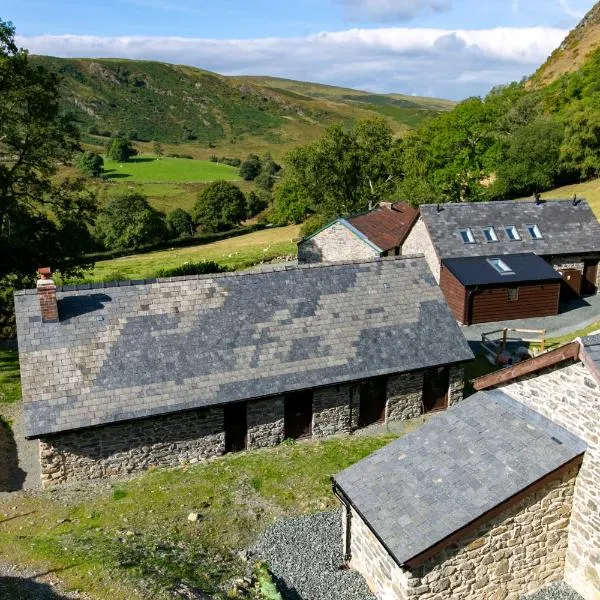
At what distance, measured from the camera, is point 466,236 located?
116 feet

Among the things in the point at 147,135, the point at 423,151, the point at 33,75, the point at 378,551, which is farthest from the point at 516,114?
the point at 147,135

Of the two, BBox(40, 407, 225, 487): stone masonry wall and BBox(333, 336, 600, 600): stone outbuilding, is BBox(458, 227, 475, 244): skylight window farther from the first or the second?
BBox(333, 336, 600, 600): stone outbuilding

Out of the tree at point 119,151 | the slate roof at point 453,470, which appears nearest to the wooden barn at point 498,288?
the slate roof at point 453,470

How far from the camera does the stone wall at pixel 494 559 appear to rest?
38.9 feet

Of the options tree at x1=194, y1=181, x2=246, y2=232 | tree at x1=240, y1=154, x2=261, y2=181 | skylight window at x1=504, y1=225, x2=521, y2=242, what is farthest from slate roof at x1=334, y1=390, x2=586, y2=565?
tree at x1=240, y1=154, x2=261, y2=181

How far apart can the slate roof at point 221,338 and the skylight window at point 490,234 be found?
1357 cm

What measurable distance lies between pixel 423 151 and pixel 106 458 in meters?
56.2

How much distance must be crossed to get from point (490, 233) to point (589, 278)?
302 inches

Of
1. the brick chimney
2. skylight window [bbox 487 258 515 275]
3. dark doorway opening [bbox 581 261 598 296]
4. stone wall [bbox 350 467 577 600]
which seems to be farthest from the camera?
dark doorway opening [bbox 581 261 598 296]

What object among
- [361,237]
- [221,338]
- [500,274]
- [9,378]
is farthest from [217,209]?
[221,338]

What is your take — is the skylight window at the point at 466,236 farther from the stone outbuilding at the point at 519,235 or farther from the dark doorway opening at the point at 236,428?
the dark doorway opening at the point at 236,428

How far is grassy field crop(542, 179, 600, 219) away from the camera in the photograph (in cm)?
5951

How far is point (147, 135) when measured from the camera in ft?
569

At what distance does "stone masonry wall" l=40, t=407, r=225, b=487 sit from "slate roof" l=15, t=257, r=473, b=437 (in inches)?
21.2
